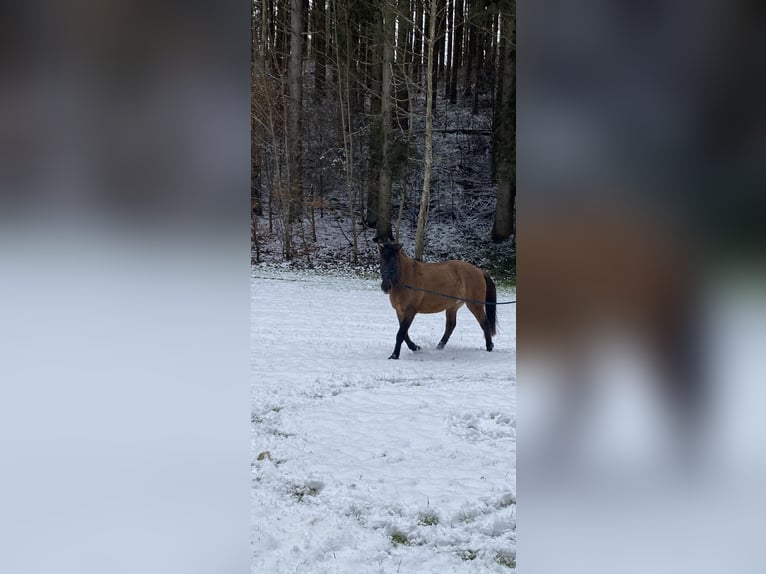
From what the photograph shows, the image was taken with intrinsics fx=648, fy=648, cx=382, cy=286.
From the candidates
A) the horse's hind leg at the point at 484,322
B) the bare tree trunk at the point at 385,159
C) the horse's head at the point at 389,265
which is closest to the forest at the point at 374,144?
the bare tree trunk at the point at 385,159

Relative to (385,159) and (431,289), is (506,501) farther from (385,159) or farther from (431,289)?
(385,159)

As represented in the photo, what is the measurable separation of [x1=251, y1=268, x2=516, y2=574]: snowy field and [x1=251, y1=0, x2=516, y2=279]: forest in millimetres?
6015

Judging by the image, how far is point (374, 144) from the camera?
15570 millimetres

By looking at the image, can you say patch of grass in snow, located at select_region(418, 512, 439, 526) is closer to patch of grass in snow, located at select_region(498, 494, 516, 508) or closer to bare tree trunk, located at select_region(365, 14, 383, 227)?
patch of grass in snow, located at select_region(498, 494, 516, 508)

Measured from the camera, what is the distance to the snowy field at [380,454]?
8.94 ft

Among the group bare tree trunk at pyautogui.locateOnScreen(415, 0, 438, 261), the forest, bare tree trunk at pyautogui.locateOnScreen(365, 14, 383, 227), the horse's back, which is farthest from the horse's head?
bare tree trunk at pyautogui.locateOnScreen(365, 14, 383, 227)

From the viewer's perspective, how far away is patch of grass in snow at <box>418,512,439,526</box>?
A: 2.99 metres

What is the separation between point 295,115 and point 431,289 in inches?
358

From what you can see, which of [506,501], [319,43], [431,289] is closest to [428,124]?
[431,289]

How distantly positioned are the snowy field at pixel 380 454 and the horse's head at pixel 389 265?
0.77 m
